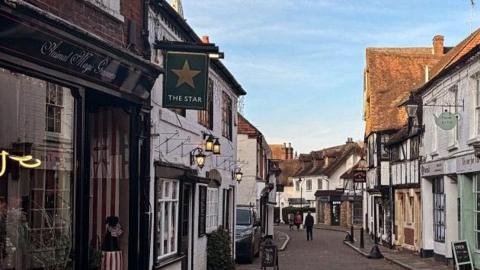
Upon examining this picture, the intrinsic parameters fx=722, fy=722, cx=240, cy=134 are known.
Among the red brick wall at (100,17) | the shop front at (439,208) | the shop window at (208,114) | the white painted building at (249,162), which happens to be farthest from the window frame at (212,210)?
the white painted building at (249,162)

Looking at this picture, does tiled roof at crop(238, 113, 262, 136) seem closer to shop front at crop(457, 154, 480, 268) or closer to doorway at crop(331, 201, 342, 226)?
shop front at crop(457, 154, 480, 268)

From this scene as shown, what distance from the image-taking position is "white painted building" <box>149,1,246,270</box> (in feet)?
42.1

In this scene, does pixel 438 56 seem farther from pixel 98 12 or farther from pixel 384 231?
pixel 98 12

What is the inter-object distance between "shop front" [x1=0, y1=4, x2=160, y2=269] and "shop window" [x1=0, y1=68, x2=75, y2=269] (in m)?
0.01

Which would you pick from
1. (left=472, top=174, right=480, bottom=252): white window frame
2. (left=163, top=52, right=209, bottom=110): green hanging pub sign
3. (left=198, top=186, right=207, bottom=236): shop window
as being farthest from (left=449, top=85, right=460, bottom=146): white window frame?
(left=163, top=52, right=209, bottom=110): green hanging pub sign

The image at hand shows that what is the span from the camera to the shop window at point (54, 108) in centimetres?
851

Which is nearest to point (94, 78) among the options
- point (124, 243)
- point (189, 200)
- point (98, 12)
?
point (98, 12)

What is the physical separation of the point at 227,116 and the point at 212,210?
377 cm

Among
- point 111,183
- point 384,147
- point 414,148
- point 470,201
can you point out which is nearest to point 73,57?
point 111,183

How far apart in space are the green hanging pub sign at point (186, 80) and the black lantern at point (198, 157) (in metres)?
4.19

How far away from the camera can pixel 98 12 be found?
32.9ft

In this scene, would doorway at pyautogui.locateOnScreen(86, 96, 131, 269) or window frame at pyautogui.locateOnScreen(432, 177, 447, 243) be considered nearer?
doorway at pyautogui.locateOnScreen(86, 96, 131, 269)

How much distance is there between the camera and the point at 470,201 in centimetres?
2186

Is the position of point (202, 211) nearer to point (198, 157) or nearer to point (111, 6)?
point (198, 157)
